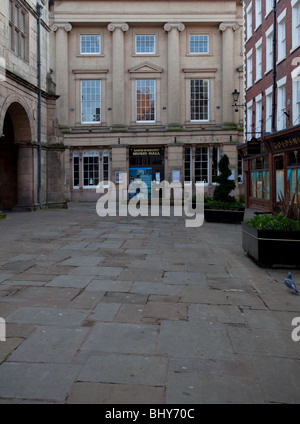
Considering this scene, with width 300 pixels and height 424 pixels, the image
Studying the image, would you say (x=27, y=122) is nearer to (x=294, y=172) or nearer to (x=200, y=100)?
(x=294, y=172)

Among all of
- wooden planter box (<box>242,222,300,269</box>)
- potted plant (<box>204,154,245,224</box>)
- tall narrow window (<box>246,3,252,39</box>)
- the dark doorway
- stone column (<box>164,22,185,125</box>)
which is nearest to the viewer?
wooden planter box (<box>242,222,300,269</box>)

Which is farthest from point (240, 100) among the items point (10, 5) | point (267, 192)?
point (10, 5)

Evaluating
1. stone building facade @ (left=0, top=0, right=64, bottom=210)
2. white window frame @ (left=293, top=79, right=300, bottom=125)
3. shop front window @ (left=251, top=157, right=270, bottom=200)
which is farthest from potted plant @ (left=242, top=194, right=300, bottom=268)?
shop front window @ (left=251, top=157, right=270, bottom=200)

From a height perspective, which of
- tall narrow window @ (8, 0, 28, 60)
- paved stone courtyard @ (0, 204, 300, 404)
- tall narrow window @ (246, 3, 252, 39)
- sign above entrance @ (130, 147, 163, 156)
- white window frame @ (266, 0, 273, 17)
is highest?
tall narrow window @ (246, 3, 252, 39)

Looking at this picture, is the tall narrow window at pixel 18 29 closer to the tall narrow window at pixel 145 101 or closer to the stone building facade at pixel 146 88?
the stone building facade at pixel 146 88

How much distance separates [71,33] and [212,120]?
12382mm

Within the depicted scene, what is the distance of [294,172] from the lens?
59.7 feet

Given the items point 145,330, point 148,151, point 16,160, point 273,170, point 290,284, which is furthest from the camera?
point 148,151

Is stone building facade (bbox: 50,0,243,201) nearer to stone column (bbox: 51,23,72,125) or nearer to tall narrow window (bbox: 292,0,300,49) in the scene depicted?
stone column (bbox: 51,23,72,125)

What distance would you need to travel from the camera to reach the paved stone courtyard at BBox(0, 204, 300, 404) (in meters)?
2.94

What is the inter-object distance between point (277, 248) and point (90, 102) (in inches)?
1065

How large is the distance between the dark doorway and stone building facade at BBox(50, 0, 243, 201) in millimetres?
11930

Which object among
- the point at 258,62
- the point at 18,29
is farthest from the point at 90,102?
the point at 18,29
